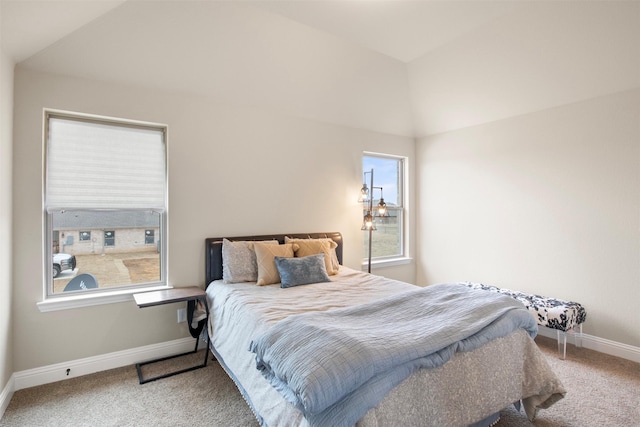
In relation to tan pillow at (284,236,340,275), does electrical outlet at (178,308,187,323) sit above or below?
below

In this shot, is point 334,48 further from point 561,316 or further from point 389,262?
point 561,316

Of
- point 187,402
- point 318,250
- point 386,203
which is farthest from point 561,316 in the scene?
point 187,402

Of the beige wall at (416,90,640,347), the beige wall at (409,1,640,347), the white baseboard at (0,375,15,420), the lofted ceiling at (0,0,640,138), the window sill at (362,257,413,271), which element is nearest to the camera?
the white baseboard at (0,375,15,420)

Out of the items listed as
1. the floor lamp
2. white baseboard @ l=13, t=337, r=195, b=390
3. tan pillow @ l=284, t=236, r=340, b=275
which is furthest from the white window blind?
the floor lamp

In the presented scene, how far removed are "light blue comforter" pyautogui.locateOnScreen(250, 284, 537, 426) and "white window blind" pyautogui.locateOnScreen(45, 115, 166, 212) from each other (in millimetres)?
1981

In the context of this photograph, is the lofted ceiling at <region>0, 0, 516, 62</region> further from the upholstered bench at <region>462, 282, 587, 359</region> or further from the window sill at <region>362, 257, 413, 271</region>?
the upholstered bench at <region>462, 282, 587, 359</region>

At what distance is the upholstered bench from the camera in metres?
2.84

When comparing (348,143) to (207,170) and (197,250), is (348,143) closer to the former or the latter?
(207,170)

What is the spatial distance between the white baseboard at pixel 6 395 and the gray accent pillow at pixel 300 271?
200 cm

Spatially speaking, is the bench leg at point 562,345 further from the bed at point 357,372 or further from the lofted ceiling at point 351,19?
the lofted ceiling at point 351,19

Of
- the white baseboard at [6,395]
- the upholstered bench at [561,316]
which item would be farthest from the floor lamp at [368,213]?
the white baseboard at [6,395]

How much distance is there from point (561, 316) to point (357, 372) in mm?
2582

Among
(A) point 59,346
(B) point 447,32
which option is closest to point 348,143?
(B) point 447,32

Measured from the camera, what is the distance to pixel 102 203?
8.92ft
